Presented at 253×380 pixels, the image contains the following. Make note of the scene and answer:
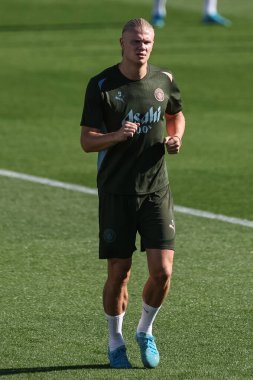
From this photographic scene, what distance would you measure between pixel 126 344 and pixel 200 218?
422 cm

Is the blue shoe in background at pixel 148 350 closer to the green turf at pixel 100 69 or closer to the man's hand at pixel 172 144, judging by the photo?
the man's hand at pixel 172 144

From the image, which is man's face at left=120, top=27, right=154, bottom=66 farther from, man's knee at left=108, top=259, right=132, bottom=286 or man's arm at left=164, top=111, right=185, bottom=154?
man's knee at left=108, top=259, right=132, bottom=286

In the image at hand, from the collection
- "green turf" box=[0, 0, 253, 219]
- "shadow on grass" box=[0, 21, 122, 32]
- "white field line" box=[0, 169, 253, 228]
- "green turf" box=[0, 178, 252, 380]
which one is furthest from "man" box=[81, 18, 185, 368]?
"shadow on grass" box=[0, 21, 122, 32]

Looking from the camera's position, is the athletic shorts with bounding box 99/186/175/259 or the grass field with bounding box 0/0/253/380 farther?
the grass field with bounding box 0/0/253/380

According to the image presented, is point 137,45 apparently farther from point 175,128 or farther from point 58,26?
point 58,26

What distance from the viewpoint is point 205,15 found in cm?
2973

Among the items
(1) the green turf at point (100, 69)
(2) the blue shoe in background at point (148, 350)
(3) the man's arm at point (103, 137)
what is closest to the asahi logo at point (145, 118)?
(3) the man's arm at point (103, 137)

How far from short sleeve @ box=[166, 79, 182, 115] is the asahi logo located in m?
0.21

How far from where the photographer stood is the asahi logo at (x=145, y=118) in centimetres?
808

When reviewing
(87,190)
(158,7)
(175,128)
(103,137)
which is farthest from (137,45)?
(158,7)

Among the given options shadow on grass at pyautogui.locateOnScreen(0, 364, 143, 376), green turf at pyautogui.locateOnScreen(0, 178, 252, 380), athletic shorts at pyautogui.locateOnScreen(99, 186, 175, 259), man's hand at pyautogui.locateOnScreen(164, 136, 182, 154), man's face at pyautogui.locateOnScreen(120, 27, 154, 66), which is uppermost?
man's face at pyautogui.locateOnScreen(120, 27, 154, 66)

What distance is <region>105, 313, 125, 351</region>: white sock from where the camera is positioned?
8.23m

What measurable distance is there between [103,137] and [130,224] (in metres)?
0.60

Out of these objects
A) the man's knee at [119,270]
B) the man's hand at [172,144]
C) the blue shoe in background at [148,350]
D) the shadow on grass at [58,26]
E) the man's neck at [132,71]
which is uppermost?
the man's neck at [132,71]
